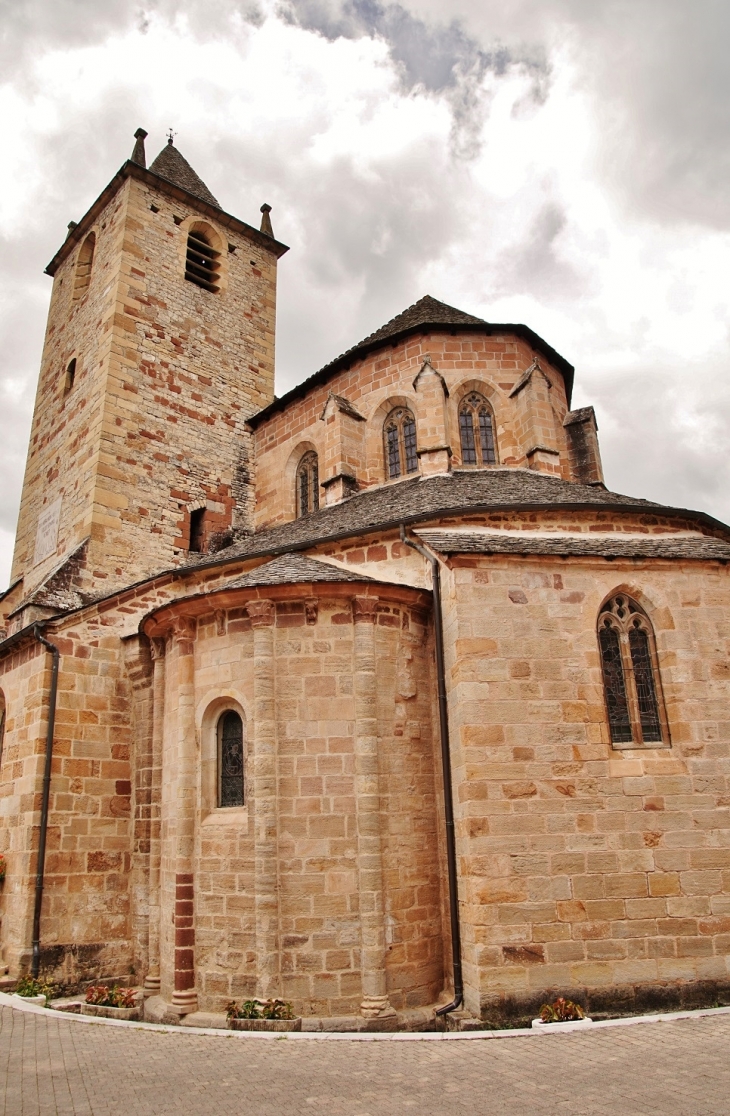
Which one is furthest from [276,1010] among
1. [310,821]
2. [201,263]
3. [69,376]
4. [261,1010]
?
[201,263]

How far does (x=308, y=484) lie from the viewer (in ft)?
54.9

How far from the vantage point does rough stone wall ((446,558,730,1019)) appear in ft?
24.9

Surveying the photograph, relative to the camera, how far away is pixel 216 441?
18.1 metres

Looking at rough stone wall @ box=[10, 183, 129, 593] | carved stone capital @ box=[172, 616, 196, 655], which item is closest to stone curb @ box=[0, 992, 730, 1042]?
carved stone capital @ box=[172, 616, 196, 655]

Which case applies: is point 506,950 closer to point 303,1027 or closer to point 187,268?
point 303,1027

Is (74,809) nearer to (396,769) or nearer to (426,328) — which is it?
(396,769)

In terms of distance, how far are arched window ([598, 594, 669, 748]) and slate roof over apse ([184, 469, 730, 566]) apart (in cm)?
177

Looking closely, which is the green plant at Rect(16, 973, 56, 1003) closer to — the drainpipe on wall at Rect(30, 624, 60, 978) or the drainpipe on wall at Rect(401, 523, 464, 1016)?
the drainpipe on wall at Rect(30, 624, 60, 978)

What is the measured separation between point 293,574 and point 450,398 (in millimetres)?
6566

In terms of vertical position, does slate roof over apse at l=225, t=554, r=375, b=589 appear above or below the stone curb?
above

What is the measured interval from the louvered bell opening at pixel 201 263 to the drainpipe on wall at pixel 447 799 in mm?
13366

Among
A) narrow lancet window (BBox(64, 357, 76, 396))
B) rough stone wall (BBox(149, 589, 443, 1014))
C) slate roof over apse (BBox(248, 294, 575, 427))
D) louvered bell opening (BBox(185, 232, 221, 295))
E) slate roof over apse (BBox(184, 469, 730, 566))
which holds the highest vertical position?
louvered bell opening (BBox(185, 232, 221, 295))

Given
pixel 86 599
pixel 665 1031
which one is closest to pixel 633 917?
pixel 665 1031

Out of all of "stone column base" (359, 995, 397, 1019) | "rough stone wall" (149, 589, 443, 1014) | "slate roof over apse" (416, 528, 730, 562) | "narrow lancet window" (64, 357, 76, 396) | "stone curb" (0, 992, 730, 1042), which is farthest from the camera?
"narrow lancet window" (64, 357, 76, 396)
